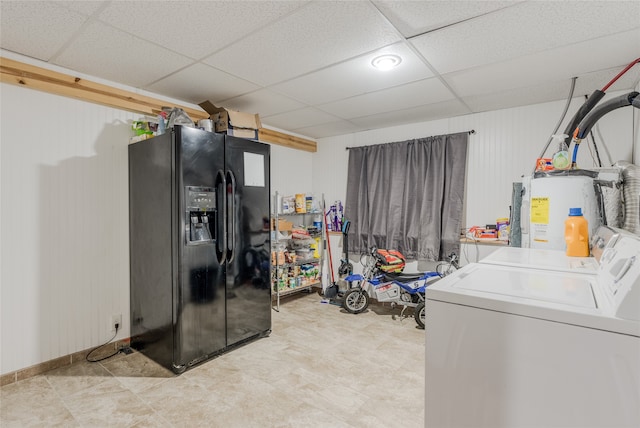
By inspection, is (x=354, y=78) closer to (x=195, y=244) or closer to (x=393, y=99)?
(x=393, y=99)

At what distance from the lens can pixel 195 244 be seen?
8.21 feet

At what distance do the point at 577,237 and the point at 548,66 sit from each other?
1.51m

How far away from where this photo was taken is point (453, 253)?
3.67 meters

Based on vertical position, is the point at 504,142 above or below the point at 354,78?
below

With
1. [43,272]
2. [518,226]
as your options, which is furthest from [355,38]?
[43,272]

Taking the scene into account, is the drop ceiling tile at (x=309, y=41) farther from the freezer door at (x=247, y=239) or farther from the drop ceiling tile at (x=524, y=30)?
the freezer door at (x=247, y=239)

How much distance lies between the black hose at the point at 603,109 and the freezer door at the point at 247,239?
8.32 feet

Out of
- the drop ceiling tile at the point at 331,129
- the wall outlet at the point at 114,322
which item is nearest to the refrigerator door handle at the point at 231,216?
the wall outlet at the point at 114,322

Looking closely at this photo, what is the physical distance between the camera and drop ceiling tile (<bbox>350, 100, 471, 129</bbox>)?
3.42m

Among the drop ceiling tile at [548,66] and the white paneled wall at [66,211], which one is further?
the white paneled wall at [66,211]

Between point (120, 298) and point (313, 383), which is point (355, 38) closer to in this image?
point (313, 383)

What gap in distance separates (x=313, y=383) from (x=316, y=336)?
0.85 m

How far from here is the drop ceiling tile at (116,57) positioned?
2041mm

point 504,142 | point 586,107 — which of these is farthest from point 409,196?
point 586,107
